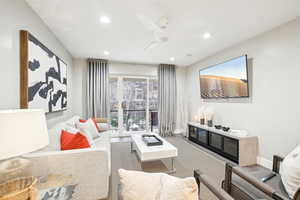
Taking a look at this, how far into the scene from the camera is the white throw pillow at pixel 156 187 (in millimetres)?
828

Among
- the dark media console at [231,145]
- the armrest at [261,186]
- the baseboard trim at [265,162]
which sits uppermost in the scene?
the armrest at [261,186]

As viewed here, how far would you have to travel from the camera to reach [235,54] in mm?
3182

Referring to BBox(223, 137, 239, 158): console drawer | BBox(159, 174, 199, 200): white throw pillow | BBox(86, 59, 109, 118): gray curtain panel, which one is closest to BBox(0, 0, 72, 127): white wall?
BBox(159, 174, 199, 200): white throw pillow

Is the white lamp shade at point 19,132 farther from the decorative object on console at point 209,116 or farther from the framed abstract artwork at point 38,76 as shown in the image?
the decorative object on console at point 209,116

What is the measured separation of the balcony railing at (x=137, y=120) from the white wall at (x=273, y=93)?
8.09ft

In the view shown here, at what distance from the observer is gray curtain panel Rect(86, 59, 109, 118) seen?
424 centimetres

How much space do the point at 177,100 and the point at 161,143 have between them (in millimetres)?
2726

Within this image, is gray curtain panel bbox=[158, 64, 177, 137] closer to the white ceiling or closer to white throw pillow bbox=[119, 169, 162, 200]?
the white ceiling

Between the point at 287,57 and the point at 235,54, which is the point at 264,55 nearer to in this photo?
the point at 287,57

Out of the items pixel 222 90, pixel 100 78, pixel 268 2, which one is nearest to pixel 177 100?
pixel 222 90

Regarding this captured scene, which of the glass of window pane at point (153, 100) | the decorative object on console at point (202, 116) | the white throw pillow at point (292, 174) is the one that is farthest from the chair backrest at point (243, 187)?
the glass of window pane at point (153, 100)

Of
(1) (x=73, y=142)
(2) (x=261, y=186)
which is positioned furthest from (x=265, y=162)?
(1) (x=73, y=142)

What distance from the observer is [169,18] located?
83.3 inches

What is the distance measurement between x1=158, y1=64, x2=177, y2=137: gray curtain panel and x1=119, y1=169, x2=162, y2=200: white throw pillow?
388cm
